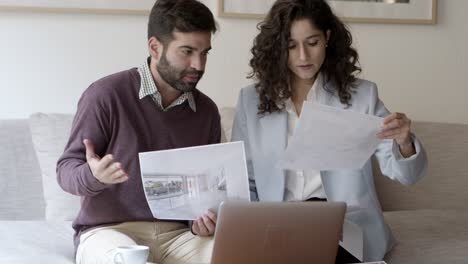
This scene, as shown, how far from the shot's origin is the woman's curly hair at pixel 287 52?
6.91 ft

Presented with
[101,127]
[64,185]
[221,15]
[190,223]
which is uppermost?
[221,15]

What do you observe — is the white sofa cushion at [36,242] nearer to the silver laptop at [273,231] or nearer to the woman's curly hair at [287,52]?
the silver laptop at [273,231]

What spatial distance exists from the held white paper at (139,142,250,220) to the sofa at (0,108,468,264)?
388 mm

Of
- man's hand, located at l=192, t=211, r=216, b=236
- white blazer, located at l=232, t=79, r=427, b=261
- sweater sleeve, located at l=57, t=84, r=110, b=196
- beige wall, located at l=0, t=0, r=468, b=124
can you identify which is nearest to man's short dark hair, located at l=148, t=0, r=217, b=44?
sweater sleeve, located at l=57, t=84, r=110, b=196

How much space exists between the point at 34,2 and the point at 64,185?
110cm

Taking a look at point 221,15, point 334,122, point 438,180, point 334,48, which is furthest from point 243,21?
point 334,122

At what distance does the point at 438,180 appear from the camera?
2.69 m

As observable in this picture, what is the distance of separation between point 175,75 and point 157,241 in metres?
0.44

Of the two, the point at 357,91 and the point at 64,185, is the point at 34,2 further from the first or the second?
the point at 357,91

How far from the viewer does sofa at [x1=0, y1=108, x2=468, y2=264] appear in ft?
6.89

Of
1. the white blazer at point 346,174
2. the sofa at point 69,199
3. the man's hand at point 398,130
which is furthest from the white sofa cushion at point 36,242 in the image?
the man's hand at point 398,130

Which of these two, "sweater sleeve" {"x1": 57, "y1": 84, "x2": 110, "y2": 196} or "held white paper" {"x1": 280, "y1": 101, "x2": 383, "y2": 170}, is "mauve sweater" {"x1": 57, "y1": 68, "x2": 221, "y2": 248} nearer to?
"sweater sleeve" {"x1": 57, "y1": 84, "x2": 110, "y2": 196}

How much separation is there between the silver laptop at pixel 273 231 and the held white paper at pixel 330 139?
8.6 inches

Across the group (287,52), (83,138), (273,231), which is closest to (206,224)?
(273,231)
